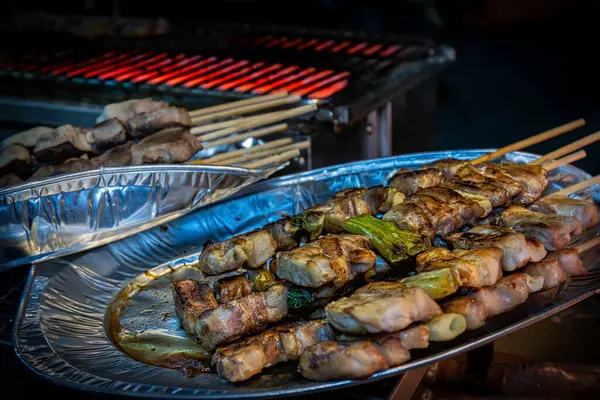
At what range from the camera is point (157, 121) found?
415 cm

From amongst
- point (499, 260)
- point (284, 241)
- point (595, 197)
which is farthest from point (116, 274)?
point (595, 197)

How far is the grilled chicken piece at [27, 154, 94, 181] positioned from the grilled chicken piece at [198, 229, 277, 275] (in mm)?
1023

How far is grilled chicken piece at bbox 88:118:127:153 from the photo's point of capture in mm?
4160

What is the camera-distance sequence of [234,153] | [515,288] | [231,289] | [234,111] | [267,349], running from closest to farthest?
[267,349], [515,288], [231,289], [234,153], [234,111]

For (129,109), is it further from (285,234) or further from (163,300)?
(285,234)

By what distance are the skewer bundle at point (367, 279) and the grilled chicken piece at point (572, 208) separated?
0.07 ft

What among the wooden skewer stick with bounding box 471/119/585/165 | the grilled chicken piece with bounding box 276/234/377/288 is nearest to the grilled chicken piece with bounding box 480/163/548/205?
the wooden skewer stick with bounding box 471/119/585/165

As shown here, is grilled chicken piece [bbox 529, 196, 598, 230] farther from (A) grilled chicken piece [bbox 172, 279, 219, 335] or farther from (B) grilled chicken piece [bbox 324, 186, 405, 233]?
(A) grilled chicken piece [bbox 172, 279, 219, 335]

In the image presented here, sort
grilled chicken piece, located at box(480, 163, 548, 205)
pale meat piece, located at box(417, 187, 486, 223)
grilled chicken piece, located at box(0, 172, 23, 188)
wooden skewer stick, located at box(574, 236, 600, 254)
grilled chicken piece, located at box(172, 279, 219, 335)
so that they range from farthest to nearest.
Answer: grilled chicken piece, located at box(0, 172, 23, 188), grilled chicken piece, located at box(480, 163, 548, 205), wooden skewer stick, located at box(574, 236, 600, 254), pale meat piece, located at box(417, 187, 486, 223), grilled chicken piece, located at box(172, 279, 219, 335)

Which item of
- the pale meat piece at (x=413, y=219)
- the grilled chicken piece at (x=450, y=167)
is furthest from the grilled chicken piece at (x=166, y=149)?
the grilled chicken piece at (x=450, y=167)

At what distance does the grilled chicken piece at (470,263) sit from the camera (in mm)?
2875

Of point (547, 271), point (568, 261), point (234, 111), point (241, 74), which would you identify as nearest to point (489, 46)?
point (241, 74)

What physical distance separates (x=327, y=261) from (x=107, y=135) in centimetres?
186

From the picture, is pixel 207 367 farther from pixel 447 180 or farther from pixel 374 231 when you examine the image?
pixel 447 180
